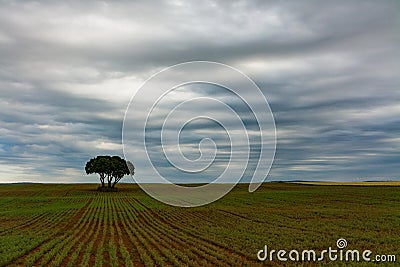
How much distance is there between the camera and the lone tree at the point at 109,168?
11800 centimetres

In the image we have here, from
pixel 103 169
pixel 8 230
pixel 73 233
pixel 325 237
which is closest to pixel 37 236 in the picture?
pixel 73 233

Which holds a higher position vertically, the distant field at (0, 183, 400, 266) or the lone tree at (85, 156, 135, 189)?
the lone tree at (85, 156, 135, 189)

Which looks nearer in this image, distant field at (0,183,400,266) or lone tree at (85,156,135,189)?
distant field at (0,183,400,266)

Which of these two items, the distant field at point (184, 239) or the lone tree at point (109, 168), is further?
the lone tree at point (109, 168)

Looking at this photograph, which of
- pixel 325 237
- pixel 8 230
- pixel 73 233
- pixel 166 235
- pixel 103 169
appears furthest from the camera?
pixel 103 169

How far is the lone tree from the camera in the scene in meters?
118

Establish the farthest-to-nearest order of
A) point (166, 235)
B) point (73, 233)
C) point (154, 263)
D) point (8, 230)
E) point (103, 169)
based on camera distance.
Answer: point (103, 169), point (8, 230), point (73, 233), point (166, 235), point (154, 263)

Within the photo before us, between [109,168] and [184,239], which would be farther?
[109,168]

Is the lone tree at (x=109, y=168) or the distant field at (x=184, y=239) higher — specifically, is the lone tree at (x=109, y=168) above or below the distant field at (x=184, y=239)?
above

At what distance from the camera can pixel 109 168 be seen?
117688 millimetres

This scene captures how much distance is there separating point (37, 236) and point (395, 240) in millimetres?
23717

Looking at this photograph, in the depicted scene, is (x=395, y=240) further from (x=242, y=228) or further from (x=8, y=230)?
(x=8, y=230)

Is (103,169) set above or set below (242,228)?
above

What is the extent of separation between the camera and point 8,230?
34.9 meters
